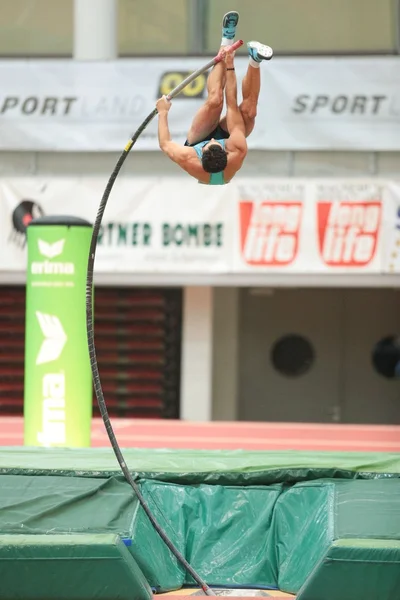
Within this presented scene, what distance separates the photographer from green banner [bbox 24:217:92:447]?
8.40m

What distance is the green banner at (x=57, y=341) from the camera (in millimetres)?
8398

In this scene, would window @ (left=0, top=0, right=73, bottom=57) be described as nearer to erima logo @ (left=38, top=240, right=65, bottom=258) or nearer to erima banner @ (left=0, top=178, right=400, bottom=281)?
erima banner @ (left=0, top=178, right=400, bottom=281)

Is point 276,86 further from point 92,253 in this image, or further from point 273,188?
point 92,253

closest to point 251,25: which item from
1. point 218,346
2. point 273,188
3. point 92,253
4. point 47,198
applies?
point 273,188

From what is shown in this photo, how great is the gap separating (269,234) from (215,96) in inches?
202

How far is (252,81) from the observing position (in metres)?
6.26

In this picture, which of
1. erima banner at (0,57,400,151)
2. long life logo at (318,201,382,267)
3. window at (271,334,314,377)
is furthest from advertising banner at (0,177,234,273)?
window at (271,334,314,377)

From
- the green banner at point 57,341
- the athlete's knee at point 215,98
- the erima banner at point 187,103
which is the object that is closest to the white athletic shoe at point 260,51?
the athlete's knee at point 215,98

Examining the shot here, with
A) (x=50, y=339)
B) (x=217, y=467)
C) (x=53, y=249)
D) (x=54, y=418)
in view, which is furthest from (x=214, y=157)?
(x=54, y=418)

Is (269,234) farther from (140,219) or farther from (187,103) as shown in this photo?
(187,103)

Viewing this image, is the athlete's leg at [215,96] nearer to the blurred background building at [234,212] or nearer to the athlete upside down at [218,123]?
the athlete upside down at [218,123]

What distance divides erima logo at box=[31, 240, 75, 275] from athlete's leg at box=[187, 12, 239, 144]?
2.24m

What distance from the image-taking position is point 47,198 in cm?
1166

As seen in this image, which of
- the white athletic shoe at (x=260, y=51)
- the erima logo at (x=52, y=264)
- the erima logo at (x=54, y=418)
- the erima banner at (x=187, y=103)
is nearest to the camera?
the white athletic shoe at (x=260, y=51)
